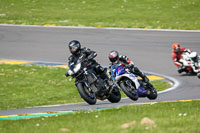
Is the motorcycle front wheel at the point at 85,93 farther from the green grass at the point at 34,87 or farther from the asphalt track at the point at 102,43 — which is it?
the asphalt track at the point at 102,43

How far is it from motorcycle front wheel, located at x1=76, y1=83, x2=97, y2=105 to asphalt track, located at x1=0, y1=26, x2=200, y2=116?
23.0ft

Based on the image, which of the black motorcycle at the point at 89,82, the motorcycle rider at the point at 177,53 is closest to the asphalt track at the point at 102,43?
the motorcycle rider at the point at 177,53

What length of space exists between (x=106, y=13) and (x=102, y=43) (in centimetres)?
688

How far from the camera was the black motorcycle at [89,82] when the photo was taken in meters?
11.5

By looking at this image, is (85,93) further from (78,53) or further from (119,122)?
(119,122)

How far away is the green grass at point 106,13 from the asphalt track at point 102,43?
139 centimetres

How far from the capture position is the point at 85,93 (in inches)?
456

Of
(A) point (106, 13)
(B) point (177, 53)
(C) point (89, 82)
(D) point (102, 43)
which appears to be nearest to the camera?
(C) point (89, 82)

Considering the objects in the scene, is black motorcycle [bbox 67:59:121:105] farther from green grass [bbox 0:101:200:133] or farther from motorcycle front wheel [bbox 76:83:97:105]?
green grass [bbox 0:101:200:133]

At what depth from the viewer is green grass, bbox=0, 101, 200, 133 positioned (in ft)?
27.4

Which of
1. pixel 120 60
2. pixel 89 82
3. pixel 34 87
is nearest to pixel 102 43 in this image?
pixel 34 87

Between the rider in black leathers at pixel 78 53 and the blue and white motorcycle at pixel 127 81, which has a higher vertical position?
the rider in black leathers at pixel 78 53

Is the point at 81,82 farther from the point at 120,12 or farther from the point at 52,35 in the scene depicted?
the point at 120,12

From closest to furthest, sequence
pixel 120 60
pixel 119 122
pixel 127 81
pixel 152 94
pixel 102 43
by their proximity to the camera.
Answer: pixel 119 122 < pixel 127 81 < pixel 120 60 < pixel 152 94 < pixel 102 43
